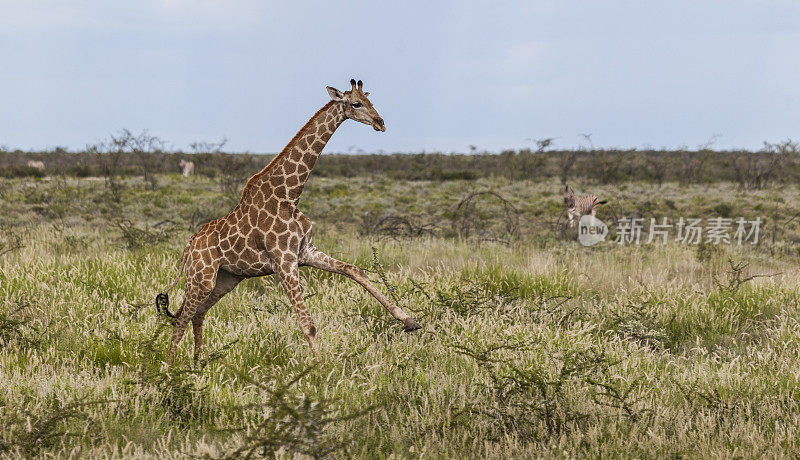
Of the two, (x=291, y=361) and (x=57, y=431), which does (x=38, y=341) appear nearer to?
(x=57, y=431)

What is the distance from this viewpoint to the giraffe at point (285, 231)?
4023 millimetres

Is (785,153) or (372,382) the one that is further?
(785,153)

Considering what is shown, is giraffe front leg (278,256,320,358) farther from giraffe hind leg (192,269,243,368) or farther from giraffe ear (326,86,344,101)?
giraffe ear (326,86,344,101)

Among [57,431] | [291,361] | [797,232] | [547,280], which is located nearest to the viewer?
[57,431]

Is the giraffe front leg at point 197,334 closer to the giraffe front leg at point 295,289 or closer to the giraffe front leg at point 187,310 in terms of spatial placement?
the giraffe front leg at point 187,310

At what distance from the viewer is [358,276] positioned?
3.98m

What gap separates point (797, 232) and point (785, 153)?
54.0ft

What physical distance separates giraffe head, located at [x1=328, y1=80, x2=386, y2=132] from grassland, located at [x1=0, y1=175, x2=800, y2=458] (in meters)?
1.65

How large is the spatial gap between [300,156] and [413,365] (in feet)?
6.13

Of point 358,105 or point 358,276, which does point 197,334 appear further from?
point 358,105

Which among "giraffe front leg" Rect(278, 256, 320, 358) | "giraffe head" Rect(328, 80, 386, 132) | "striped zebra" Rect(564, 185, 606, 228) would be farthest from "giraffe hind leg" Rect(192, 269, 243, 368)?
"striped zebra" Rect(564, 185, 606, 228)

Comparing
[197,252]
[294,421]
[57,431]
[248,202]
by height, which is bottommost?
[57,431]

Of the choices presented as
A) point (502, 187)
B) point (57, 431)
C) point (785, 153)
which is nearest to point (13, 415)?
point (57, 431)

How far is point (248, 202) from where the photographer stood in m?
4.20
